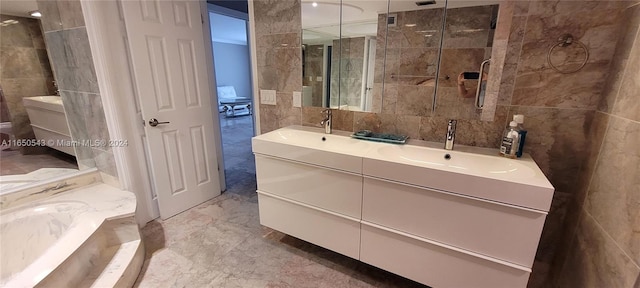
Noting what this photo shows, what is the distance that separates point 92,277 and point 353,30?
87.4 inches

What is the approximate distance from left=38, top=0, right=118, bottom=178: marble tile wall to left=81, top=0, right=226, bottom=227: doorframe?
0.08 m

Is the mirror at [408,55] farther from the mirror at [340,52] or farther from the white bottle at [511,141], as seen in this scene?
the white bottle at [511,141]

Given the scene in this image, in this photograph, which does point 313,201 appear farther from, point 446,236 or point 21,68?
point 21,68

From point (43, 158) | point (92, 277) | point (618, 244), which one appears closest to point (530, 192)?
point (618, 244)

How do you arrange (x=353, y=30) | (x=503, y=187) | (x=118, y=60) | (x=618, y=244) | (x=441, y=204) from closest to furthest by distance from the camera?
1. (x=618, y=244)
2. (x=503, y=187)
3. (x=441, y=204)
4. (x=353, y=30)
5. (x=118, y=60)

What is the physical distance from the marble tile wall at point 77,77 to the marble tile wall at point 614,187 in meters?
2.96

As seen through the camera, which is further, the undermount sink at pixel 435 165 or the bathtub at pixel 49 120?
the bathtub at pixel 49 120

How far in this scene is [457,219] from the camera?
1.20 metres

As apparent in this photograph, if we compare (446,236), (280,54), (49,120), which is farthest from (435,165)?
(49,120)

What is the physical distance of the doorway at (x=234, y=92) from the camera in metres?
3.14

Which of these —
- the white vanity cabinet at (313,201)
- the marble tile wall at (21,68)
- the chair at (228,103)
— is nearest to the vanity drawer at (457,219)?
the white vanity cabinet at (313,201)

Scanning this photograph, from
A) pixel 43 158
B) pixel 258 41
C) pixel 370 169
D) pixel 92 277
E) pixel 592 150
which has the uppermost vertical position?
pixel 258 41

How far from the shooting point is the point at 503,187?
1.06 m

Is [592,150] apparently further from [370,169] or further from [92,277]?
[92,277]
